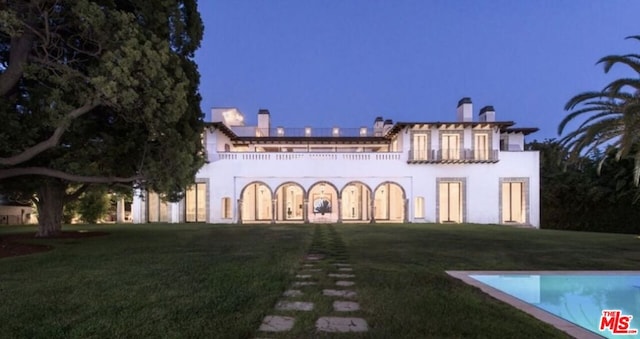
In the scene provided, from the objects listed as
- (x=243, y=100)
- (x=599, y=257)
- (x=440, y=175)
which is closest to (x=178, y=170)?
(x=599, y=257)

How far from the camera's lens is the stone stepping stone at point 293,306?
4634 mm

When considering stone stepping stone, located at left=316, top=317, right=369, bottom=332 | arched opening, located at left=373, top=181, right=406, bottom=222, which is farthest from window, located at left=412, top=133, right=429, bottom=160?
stone stepping stone, located at left=316, top=317, right=369, bottom=332

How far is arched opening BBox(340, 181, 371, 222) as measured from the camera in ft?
102

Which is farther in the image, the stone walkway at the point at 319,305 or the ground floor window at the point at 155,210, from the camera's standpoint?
the ground floor window at the point at 155,210

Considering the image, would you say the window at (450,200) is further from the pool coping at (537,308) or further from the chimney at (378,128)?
the pool coping at (537,308)

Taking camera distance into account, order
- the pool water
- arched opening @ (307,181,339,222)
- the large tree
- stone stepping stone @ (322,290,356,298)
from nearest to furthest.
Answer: stone stepping stone @ (322,290,356,298) → the pool water → the large tree → arched opening @ (307,181,339,222)

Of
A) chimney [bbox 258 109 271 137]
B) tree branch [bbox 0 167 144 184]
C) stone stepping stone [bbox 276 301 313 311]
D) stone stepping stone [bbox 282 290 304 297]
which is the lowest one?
stone stepping stone [bbox 282 290 304 297]

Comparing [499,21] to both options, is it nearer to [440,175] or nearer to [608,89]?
[440,175]

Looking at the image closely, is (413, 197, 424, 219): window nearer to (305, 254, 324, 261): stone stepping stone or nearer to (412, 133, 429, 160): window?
(412, 133, 429, 160): window

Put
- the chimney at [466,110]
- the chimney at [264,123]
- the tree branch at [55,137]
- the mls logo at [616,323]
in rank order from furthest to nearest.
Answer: the chimney at [264,123] → the chimney at [466,110] → the tree branch at [55,137] → the mls logo at [616,323]

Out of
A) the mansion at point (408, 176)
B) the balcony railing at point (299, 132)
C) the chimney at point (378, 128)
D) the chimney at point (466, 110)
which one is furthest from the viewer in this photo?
the chimney at point (378, 128)

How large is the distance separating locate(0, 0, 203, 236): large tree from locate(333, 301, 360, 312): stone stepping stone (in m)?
6.08

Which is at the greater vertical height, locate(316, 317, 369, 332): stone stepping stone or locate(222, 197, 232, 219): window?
locate(316, 317, 369, 332): stone stepping stone

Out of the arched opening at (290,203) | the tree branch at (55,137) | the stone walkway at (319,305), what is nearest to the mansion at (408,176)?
the arched opening at (290,203)
